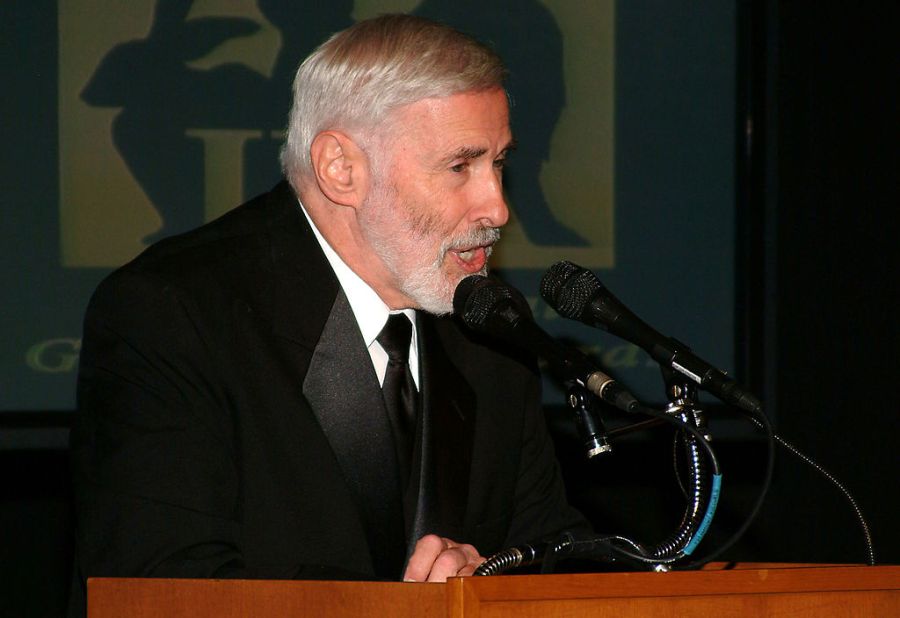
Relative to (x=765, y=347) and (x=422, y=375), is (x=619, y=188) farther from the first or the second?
(x=422, y=375)

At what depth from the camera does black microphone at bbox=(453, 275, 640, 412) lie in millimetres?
1580

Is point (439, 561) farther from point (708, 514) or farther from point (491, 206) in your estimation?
point (491, 206)

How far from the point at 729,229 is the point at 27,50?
1951 millimetres

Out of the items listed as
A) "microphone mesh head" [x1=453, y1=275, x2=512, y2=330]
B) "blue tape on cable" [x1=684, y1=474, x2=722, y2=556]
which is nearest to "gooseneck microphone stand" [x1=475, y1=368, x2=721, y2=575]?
"blue tape on cable" [x1=684, y1=474, x2=722, y2=556]

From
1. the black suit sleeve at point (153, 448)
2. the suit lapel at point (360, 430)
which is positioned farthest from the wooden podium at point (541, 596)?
the suit lapel at point (360, 430)

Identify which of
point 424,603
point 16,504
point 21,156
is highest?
point 21,156

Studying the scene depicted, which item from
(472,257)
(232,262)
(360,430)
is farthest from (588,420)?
(232,262)

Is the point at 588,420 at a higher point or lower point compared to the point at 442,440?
higher

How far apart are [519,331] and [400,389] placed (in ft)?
2.04

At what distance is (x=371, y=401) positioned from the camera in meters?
2.23

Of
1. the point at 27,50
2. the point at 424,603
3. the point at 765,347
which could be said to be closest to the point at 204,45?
the point at 27,50

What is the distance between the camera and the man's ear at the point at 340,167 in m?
2.34

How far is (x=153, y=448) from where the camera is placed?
1.94 metres

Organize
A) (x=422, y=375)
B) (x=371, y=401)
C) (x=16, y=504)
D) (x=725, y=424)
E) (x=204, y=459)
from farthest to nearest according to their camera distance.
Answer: (x=725, y=424) < (x=16, y=504) < (x=422, y=375) < (x=371, y=401) < (x=204, y=459)
